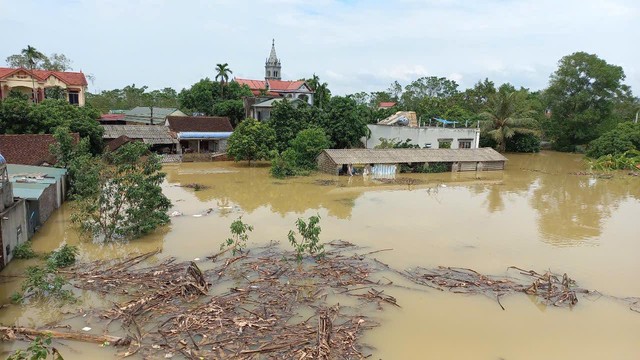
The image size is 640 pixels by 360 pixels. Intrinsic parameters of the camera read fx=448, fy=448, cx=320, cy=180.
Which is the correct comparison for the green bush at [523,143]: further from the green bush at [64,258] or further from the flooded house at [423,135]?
the green bush at [64,258]

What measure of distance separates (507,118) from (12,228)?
1475 inches

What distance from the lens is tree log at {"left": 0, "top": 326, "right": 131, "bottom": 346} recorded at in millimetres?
7781

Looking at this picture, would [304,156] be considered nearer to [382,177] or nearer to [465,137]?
[382,177]

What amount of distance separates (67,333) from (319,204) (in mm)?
12233

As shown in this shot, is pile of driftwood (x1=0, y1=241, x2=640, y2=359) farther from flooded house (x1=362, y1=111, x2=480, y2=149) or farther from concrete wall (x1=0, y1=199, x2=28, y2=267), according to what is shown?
flooded house (x1=362, y1=111, x2=480, y2=149)

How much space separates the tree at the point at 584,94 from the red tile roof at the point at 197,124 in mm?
30577

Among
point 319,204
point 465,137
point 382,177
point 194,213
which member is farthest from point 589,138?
point 194,213

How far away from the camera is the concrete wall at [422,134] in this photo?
33.1 m

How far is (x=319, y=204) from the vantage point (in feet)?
63.3

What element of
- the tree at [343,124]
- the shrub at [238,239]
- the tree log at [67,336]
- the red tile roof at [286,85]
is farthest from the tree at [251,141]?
the red tile roof at [286,85]

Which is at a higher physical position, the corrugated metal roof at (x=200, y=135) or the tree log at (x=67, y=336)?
the corrugated metal roof at (x=200, y=135)

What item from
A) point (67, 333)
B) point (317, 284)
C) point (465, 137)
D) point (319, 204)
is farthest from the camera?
point (465, 137)

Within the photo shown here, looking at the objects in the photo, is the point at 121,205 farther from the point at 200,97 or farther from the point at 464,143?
the point at 200,97

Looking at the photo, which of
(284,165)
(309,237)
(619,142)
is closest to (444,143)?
→ (619,142)
